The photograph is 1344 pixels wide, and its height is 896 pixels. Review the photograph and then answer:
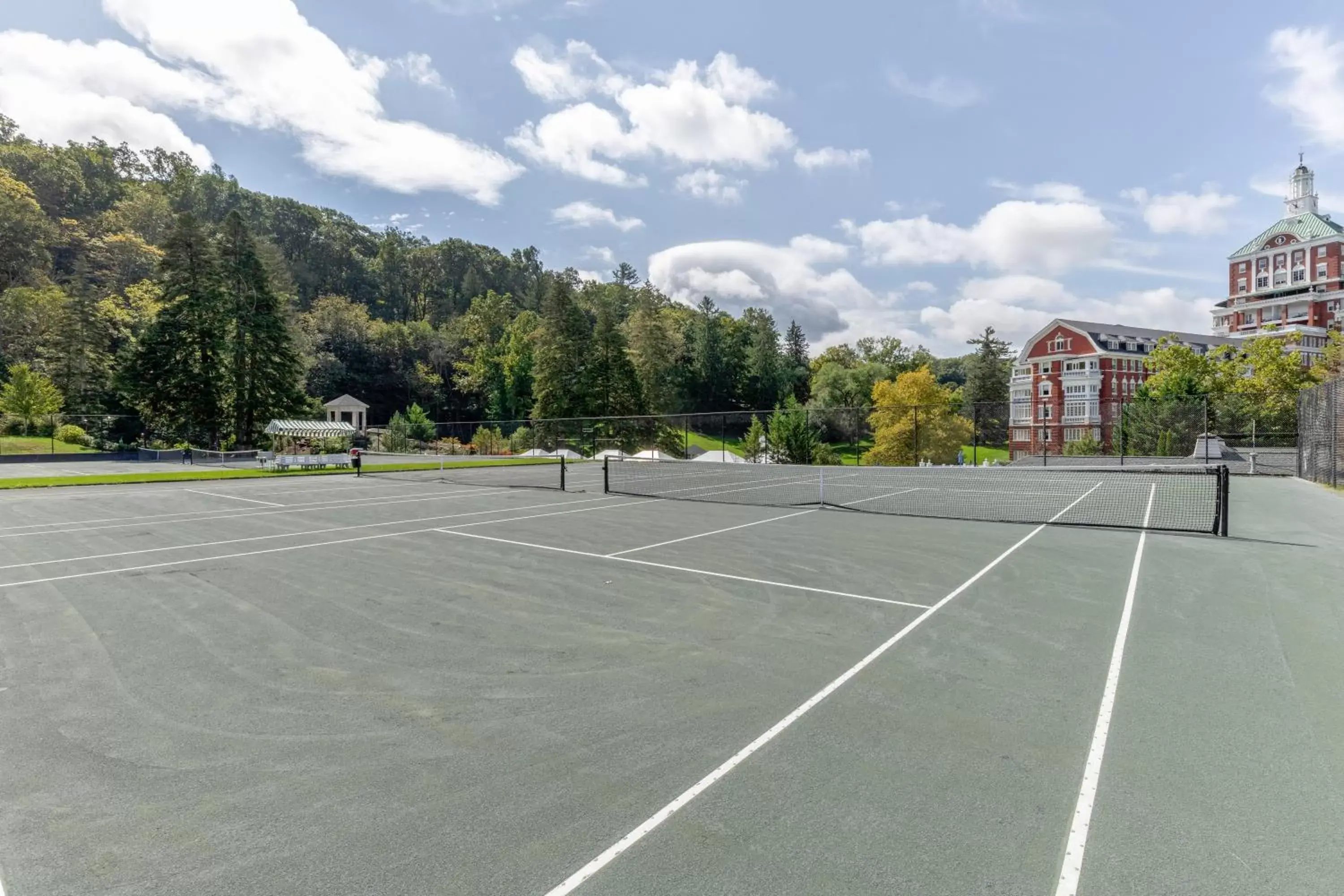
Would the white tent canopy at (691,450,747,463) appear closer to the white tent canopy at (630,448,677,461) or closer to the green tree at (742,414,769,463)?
the green tree at (742,414,769,463)

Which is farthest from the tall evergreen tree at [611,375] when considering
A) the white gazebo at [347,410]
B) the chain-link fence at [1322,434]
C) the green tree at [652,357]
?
the chain-link fence at [1322,434]

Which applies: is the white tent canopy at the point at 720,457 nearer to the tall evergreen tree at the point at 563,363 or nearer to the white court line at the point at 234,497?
the tall evergreen tree at the point at 563,363

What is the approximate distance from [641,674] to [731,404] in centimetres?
8529

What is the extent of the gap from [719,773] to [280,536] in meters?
11.5

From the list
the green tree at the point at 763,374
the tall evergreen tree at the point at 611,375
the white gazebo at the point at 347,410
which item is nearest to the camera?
the white gazebo at the point at 347,410

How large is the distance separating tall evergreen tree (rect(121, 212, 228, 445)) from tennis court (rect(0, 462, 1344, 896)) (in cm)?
4722

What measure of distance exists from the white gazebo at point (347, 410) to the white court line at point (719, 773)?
58944 mm

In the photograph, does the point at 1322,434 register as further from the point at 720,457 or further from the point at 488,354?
the point at 488,354

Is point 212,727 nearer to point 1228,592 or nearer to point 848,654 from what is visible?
point 848,654

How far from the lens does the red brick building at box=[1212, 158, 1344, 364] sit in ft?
276

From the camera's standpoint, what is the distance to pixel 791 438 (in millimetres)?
38500

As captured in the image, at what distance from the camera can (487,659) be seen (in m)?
5.51

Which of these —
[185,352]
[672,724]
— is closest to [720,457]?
[672,724]

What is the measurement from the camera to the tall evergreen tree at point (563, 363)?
62469 mm
